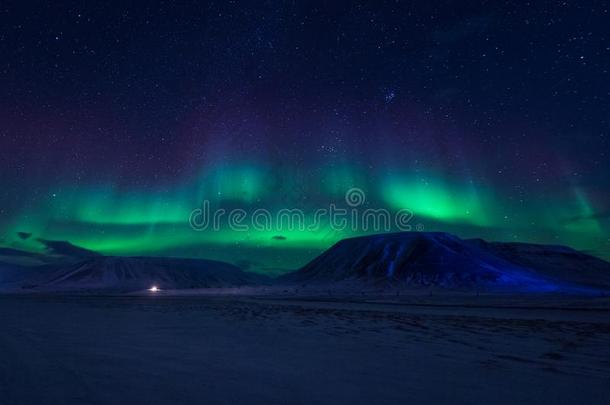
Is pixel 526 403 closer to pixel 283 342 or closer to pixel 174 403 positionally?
pixel 174 403

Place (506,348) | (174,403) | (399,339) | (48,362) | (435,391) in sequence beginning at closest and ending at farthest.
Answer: (174,403), (435,391), (48,362), (506,348), (399,339)

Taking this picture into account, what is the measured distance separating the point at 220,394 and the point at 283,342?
8.63 m

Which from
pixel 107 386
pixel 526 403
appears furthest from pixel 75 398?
pixel 526 403

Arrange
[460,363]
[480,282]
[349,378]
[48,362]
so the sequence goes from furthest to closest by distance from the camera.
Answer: [480,282] < [460,363] < [48,362] < [349,378]

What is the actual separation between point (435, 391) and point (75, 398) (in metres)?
6.20

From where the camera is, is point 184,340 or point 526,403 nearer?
point 526,403

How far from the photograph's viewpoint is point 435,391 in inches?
316

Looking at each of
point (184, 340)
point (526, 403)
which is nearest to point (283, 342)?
point (184, 340)

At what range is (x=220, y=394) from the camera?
24.3 ft

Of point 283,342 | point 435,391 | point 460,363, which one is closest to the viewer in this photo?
point 435,391

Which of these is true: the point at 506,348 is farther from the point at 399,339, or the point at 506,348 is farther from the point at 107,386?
the point at 107,386

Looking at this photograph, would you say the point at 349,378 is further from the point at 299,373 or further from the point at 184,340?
the point at 184,340

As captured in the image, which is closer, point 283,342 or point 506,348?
point 506,348

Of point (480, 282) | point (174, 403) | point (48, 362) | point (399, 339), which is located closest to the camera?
point (174, 403)
